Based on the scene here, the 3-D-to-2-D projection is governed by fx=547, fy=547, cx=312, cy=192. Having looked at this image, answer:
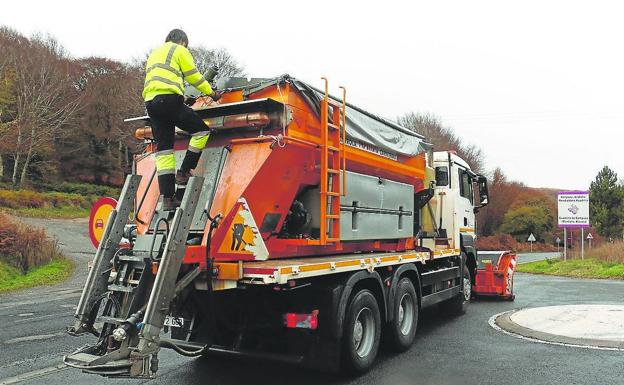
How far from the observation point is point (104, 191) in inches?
1460

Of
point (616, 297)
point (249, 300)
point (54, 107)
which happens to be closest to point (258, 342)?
point (249, 300)

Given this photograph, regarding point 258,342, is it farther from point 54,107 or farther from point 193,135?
point 54,107

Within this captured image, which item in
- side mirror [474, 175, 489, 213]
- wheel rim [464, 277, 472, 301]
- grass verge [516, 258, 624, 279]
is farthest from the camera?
grass verge [516, 258, 624, 279]

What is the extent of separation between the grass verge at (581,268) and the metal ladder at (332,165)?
17.6m

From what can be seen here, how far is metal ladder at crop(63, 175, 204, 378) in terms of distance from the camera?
4.34m

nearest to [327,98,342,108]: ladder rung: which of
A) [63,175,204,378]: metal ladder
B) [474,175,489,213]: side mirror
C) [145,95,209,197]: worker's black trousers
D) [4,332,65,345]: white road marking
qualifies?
[145,95,209,197]: worker's black trousers

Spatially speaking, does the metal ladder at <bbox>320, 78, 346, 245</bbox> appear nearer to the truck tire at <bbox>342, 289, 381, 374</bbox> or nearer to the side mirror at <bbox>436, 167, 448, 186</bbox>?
the truck tire at <bbox>342, 289, 381, 374</bbox>

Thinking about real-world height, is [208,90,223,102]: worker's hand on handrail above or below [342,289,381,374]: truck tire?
above

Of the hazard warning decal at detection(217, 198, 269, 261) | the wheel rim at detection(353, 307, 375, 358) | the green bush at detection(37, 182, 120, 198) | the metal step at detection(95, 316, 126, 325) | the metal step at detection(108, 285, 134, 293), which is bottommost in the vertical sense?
the wheel rim at detection(353, 307, 375, 358)

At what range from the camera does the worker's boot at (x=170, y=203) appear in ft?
17.6

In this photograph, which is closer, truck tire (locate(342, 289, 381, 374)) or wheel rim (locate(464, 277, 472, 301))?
truck tire (locate(342, 289, 381, 374))

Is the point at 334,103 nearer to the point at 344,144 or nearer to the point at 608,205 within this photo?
the point at 344,144

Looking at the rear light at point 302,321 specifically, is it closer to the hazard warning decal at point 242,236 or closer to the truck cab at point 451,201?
the hazard warning decal at point 242,236

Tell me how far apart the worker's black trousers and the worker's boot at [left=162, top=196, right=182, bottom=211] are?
0.05 metres
